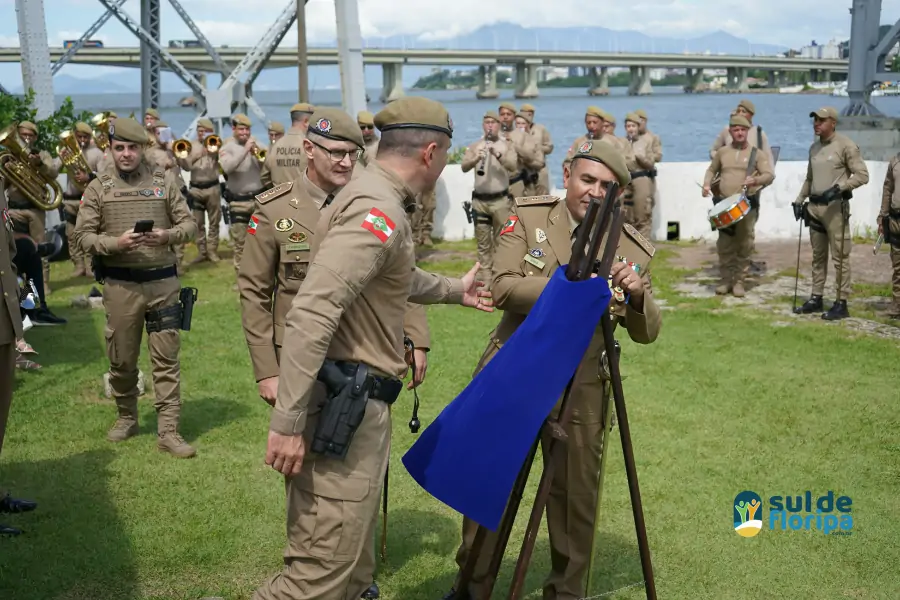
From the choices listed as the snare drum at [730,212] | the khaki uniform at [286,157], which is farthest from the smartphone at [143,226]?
the snare drum at [730,212]

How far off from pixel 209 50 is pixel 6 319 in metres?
26.4

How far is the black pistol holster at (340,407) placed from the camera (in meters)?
3.39

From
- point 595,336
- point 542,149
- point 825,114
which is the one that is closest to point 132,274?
point 595,336

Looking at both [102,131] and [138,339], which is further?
[102,131]

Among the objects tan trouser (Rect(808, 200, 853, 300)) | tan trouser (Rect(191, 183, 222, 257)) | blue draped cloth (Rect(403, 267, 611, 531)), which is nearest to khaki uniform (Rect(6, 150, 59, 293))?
tan trouser (Rect(191, 183, 222, 257))

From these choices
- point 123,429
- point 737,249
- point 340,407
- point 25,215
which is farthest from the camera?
point 737,249

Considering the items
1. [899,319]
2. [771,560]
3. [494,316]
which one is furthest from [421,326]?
[899,319]

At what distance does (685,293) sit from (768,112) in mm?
44435

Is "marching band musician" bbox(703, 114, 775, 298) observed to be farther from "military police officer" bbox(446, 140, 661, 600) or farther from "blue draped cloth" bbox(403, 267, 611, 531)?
"blue draped cloth" bbox(403, 267, 611, 531)

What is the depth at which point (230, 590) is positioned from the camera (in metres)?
4.95

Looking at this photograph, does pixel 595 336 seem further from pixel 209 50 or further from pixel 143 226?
pixel 209 50

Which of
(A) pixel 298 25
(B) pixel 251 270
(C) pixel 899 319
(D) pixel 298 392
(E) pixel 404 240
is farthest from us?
(A) pixel 298 25

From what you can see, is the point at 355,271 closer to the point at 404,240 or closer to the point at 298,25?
the point at 404,240

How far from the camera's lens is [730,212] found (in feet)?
38.8
